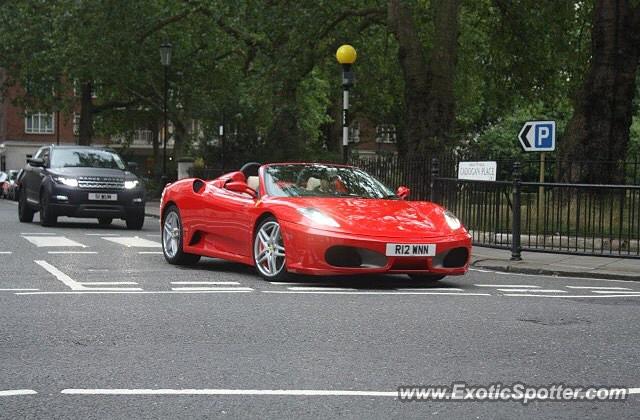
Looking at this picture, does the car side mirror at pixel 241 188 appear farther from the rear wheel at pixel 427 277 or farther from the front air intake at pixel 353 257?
the rear wheel at pixel 427 277

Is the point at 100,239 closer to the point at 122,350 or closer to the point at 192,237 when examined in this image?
the point at 192,237

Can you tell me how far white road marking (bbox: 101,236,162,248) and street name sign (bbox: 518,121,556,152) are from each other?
607cm

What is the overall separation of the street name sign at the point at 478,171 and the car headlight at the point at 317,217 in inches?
243

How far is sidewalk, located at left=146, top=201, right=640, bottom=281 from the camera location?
45.0 ft

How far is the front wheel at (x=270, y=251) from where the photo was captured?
1147 centimetres

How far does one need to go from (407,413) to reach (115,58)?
37909 mm

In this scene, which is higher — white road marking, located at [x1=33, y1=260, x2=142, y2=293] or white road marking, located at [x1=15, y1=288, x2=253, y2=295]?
white road marking, located at [x1=15, y1=288, x2=253, y2=295]

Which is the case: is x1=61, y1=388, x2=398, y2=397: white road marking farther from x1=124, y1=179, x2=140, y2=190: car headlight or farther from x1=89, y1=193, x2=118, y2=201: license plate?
x1=124, y1=179, x2=140, y2=190: car headlight

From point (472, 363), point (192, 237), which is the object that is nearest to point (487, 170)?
point (192, 237)

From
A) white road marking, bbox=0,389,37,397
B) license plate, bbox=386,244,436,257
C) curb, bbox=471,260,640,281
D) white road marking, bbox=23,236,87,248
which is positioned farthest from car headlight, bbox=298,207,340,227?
white road marking, bbox=23,236,87,248

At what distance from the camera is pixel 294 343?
24.1ft

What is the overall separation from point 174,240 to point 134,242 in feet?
14.4

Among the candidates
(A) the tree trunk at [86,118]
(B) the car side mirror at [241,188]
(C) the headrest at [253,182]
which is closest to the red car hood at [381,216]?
(B) the car side mirror at [241,188]


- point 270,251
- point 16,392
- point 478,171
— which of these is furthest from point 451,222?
point 16,392
